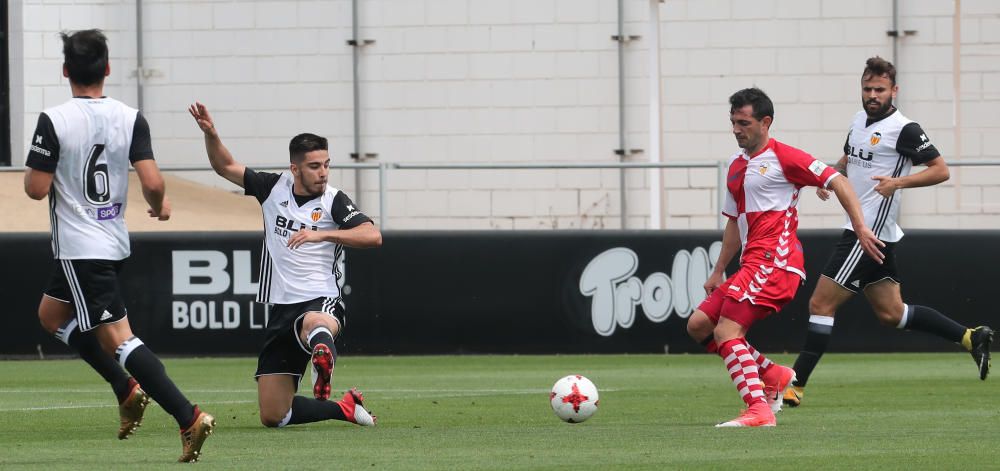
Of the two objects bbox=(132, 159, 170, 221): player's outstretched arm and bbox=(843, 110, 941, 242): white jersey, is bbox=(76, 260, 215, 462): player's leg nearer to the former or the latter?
bbox=(132, 159, 170, 221): player's outstretched arm

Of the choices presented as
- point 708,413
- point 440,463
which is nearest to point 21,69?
point 708,413

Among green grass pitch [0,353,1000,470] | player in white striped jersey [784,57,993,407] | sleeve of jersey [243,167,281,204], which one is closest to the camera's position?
green grass pitch [0,353,1000,470]

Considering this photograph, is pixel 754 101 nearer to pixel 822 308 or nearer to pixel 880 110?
pixel 880 110

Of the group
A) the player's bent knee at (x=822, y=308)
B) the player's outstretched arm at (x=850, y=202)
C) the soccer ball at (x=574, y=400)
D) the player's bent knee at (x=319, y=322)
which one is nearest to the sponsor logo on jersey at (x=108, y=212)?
the player's bent knee at (x=319, y=322)

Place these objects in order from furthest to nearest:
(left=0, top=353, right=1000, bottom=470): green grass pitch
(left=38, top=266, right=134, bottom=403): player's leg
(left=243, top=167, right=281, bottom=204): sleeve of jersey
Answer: (left=243, top=167, right=281, bottom=204): sleeve of jersey, (left=38, top=266, right=134, bottom=403): player's leg, (left=0, top=353, right=1000, bottom=470): green grass pitch

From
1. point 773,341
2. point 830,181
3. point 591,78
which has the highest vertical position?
point 591,78

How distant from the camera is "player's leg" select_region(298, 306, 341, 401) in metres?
7.64

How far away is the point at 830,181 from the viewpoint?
8.26m

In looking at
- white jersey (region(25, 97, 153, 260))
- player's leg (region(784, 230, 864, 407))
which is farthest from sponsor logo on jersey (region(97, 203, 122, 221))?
player's leg (region(784, 230, 864, 407))

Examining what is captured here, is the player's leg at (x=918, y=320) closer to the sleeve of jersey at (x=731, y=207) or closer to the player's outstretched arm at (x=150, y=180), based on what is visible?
the sleeve of jersey at (x=731, y=207)

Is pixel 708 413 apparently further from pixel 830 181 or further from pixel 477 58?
pixel 477 58

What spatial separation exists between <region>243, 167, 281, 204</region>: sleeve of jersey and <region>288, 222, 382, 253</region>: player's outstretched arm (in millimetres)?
393

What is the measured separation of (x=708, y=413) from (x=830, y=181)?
5.29 ft

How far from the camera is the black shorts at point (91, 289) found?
697cm
